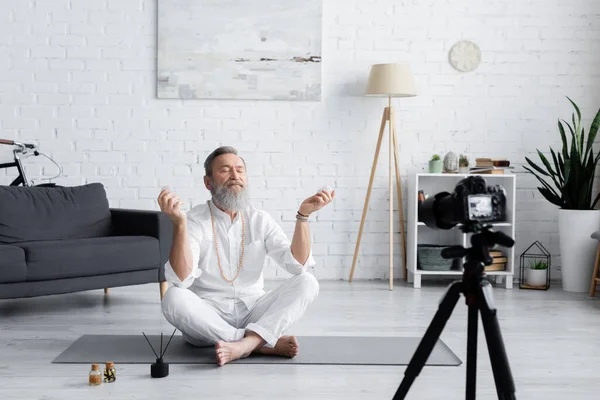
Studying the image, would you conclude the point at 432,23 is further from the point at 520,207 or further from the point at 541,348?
the point at 541,348

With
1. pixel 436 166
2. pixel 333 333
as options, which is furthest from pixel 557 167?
pixel 333 333

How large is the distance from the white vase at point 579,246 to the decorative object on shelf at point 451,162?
0.79 meters

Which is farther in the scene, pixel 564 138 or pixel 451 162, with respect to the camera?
pixel 451 162

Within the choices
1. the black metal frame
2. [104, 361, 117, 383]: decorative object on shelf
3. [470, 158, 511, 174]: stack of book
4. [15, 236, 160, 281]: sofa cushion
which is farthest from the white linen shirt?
[470, 158, 511, 174]: stack of book

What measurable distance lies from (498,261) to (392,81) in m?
1.48

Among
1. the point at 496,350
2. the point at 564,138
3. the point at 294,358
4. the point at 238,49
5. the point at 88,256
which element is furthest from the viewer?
the point at 238,49

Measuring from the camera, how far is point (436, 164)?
512 centimetres

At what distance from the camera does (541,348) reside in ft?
10.6

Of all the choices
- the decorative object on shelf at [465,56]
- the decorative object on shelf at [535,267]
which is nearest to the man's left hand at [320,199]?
the decorative object on shelf at [535,267]

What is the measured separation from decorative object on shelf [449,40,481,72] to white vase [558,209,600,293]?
128cm

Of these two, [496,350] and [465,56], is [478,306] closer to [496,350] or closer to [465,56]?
[496,350]

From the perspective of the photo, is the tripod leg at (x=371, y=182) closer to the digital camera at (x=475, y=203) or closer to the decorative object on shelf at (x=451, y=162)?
the decorative object on shelf at (x=451, y=162)

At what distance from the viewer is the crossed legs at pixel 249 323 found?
2.87 meters

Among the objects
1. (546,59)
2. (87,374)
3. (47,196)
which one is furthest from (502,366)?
(546,59)
